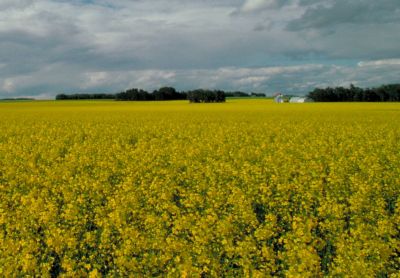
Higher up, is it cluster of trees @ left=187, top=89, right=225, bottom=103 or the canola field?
cluster of trees @ left=187, top=89, right=225, bottom=103

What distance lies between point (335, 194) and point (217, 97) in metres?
95.4

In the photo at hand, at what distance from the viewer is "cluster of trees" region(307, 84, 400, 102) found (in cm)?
9412

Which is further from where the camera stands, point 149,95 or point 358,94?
point 149,95

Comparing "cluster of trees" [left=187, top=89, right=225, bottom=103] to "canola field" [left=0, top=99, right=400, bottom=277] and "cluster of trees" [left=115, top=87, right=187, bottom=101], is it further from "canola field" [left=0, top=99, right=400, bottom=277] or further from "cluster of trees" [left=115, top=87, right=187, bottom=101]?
"canola field" [left=0, top=99, right=400, bottom=277]

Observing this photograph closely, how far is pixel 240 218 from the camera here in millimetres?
8117

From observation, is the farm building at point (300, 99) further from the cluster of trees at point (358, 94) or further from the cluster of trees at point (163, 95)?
the cluster of trees at point (163, 95)

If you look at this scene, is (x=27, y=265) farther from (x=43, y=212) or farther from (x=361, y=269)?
(x=361, y=269)

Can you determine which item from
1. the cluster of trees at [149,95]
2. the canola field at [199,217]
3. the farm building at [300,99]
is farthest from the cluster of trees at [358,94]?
the canola field at [199,217]

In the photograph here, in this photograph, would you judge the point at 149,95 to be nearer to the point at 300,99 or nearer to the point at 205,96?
the point at 205,96

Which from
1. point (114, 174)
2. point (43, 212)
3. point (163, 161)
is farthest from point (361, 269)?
point (163, 161)

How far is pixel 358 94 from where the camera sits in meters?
96.2

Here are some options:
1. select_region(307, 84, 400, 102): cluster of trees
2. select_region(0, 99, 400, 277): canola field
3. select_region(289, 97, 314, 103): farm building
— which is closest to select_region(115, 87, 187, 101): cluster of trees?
select_region(289, 97, 314, 103): farm building

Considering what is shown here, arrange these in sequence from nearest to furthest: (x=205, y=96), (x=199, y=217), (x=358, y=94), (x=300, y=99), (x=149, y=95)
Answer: (x=199, y=217) < (x=358, y=94) < (x=205, y=96) < (x=300, y=99) < (x=149, y=95)

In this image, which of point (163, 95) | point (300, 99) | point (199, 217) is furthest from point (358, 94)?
point (199, 217)
